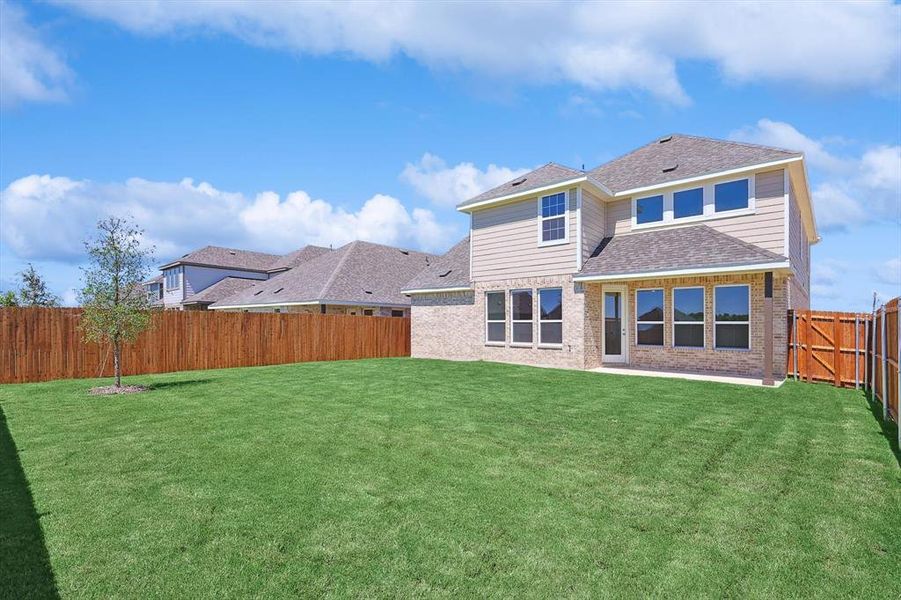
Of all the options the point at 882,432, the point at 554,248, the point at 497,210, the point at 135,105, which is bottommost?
the point at 882,432

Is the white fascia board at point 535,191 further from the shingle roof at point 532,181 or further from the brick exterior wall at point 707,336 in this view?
the brick exterior wall at point 707,336

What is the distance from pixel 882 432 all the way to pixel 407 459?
24.1 ft

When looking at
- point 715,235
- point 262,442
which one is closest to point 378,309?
point 715,235

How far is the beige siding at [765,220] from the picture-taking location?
42.0 ft

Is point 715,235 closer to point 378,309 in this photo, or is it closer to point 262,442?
point 262,442

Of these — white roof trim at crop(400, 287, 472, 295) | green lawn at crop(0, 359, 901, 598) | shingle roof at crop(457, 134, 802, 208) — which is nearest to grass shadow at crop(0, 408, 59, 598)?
green lawn at crop(0, 359, 901, 598)

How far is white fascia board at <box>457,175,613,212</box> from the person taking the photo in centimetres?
1452

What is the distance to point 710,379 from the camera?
12.5 m

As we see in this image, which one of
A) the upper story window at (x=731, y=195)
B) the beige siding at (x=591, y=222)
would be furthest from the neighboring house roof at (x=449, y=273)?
the upper story window at (x=731, y=195)

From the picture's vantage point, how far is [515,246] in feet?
54.6

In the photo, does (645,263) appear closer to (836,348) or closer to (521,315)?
(521,315)

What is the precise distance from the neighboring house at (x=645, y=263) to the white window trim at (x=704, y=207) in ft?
0.10

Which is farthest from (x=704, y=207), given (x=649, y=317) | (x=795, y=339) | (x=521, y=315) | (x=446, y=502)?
(x=446, y=502)

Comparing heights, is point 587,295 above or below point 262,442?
above
